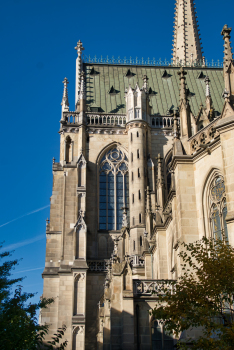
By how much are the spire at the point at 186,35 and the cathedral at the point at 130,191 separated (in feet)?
0.88

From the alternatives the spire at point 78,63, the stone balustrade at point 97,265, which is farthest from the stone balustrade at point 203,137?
the spire at point 78,63

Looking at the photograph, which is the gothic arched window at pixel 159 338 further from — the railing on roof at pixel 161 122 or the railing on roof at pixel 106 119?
the railing on roof at pixel 161 122

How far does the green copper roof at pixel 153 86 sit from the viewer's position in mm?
51375

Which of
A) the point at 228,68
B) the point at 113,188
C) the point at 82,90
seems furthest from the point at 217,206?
the point at 82,90

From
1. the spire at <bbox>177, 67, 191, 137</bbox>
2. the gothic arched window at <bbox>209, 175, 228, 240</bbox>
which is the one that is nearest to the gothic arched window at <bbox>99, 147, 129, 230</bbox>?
the spire at <bbox>177, 67, 191, 137</bbox>

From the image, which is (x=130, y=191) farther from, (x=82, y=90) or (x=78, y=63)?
(x=78, y=63)

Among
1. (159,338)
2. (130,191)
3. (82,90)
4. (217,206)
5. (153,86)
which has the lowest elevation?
(159,338)

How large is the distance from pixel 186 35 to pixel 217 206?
1782 inches

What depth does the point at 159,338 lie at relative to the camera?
23.2 meters

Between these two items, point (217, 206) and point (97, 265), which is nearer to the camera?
point (217, 206)

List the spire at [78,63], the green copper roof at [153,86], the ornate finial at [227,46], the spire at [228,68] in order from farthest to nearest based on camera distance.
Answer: the spire at [78,63], the green copper roof at [153,86], the ornate finial at [227,46], the spire at [228,68]

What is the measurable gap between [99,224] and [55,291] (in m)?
6.59

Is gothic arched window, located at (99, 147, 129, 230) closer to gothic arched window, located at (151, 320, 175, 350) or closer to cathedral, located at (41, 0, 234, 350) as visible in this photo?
cathedral, located at (41, 0, 234, 350)

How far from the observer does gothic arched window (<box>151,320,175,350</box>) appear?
23094 millimetres
